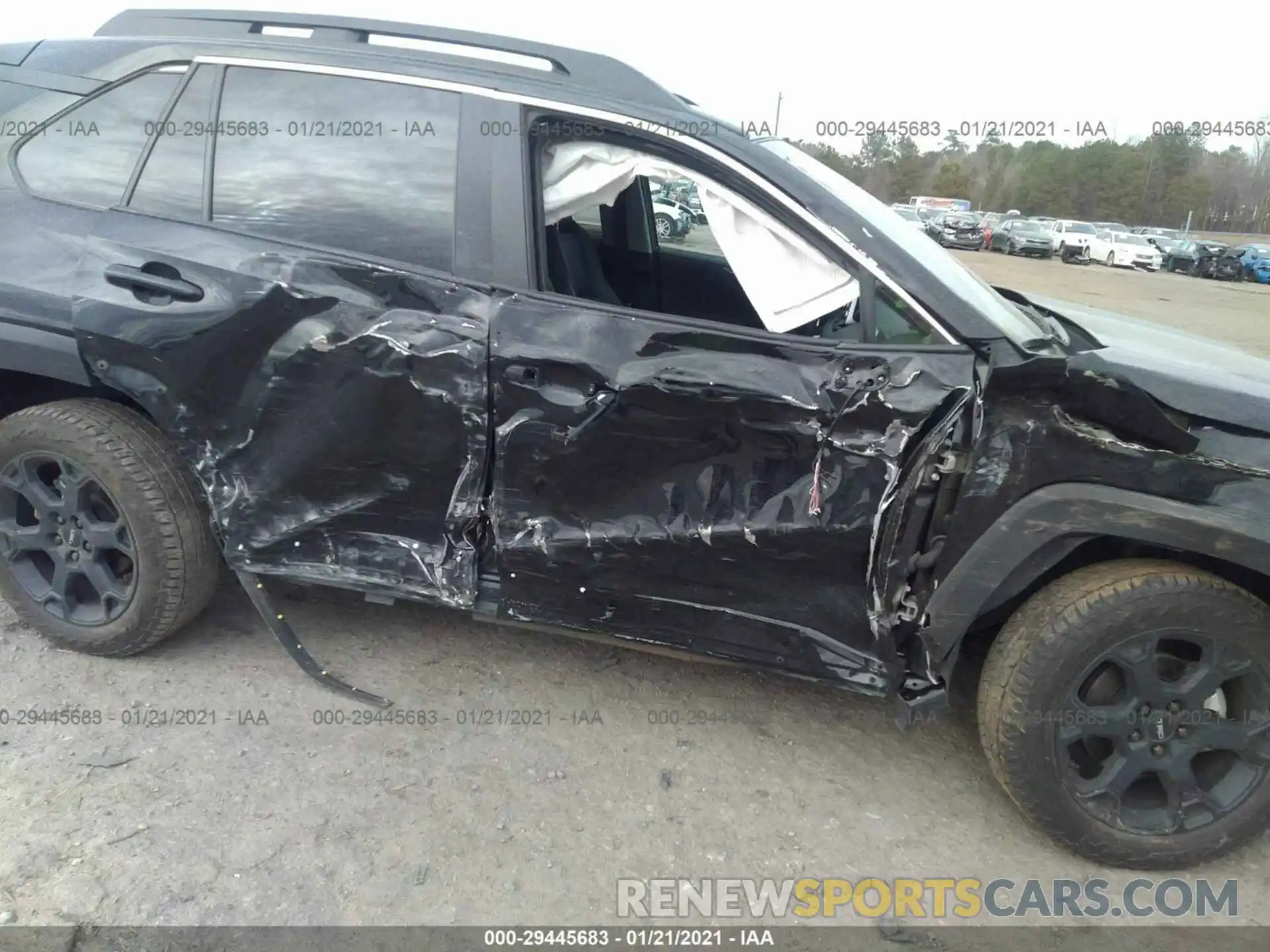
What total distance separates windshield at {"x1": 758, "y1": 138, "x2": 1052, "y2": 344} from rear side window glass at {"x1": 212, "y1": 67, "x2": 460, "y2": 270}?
976mm

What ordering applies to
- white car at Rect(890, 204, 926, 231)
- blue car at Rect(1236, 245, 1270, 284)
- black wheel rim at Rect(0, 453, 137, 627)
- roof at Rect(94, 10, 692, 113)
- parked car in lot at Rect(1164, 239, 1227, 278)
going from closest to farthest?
1. roof at Rect(94, 10, 692, 113)
2. black wheel rim at Rect(0, 453, 137, 627)
3. white car at Rect(890, 204, 926, 231)
4. blue car at Rect(1236, 245, 1270, 284)
5. parked car in lot at Rect(1164, 239, 1227, 278)

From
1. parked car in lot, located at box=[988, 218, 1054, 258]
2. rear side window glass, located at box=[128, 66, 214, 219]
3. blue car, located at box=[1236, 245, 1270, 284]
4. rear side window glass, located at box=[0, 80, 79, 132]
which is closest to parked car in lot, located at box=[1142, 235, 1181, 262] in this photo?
blue car, located at box=[1236, 245, 1270, 284]

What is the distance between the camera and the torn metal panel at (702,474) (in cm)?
237

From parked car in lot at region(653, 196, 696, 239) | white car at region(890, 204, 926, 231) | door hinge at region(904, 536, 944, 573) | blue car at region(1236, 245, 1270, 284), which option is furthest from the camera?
blue car at region(1236, 245, 1270, 284)

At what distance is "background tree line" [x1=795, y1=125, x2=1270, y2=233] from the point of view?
173 ft

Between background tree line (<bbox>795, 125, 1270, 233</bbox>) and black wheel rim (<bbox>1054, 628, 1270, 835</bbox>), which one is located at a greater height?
background tree line (<bbox>795, 125, 1270, 233</bbox>)

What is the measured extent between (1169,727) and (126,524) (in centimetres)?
317

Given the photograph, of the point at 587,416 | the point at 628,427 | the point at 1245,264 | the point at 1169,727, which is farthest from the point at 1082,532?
the point at 1245,264

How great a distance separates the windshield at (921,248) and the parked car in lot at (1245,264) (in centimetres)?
3177

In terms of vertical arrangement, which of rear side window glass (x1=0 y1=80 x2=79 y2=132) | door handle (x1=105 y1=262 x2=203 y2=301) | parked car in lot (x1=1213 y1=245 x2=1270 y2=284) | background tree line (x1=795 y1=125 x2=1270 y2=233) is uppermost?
background tree line (x1=795 y1=125 x2=1270 y2=233)

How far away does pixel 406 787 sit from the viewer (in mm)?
2596

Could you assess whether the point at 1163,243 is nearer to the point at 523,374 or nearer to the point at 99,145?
the point at 523,374

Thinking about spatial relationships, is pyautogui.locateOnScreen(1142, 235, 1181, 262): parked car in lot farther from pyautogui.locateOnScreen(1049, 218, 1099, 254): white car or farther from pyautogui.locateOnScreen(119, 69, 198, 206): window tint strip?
pyautogui.locateOnScreen(119, 69, 198, 206): window tint strip

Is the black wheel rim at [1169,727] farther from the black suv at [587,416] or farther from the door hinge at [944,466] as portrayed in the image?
the door hinge at [944,466]
